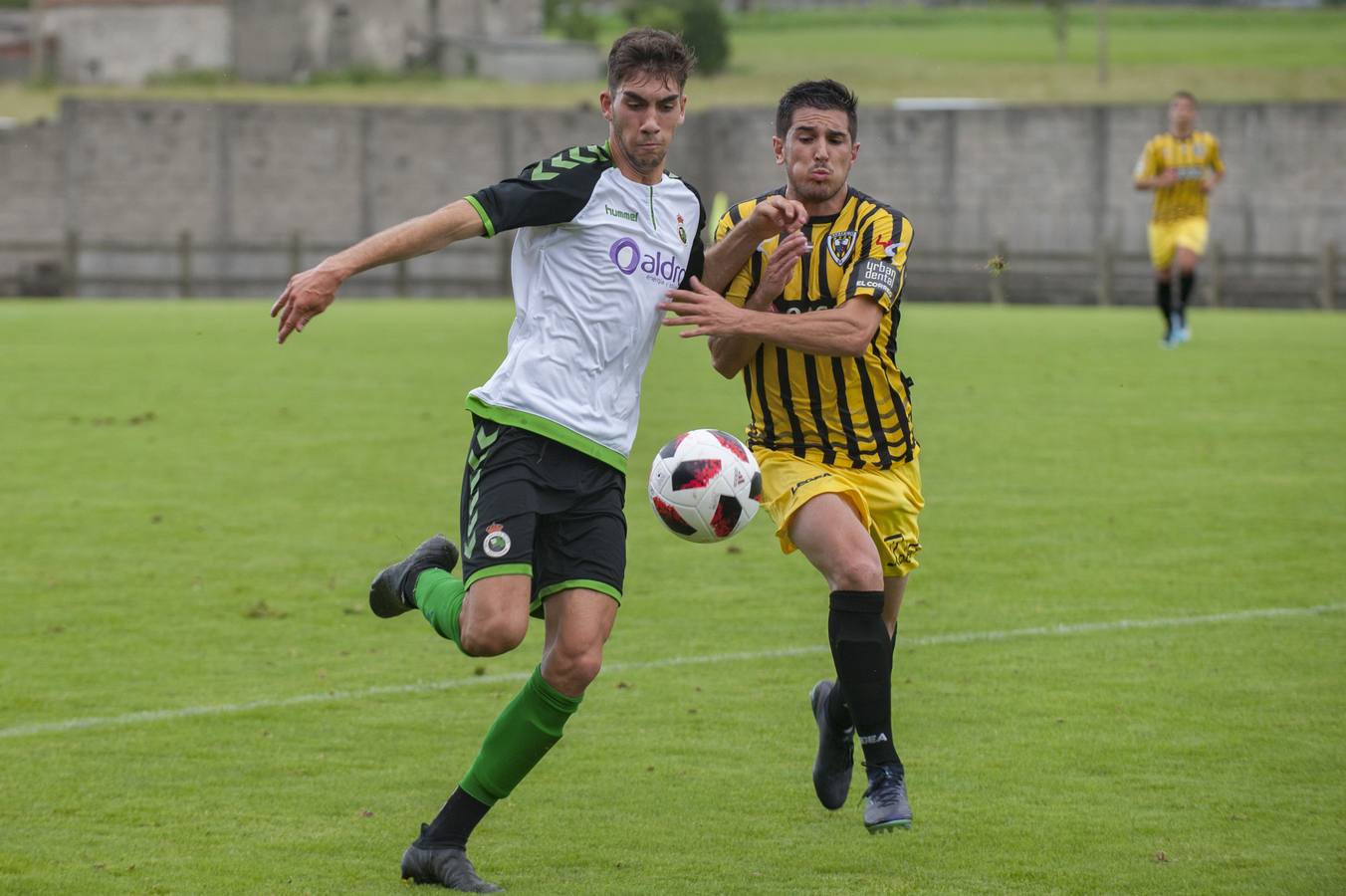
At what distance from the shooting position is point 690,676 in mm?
7723

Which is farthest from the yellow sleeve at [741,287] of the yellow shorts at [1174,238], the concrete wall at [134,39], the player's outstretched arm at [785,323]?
the concrete wall at [134,39]

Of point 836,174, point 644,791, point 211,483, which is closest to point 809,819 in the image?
point 644,791

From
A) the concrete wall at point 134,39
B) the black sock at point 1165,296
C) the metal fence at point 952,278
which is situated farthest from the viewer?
the concrete wall at point 134,39

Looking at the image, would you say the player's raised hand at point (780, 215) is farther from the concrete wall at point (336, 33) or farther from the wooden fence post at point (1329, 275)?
the concrete wall at point (336, 33)

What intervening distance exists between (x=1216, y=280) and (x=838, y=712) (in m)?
29.6

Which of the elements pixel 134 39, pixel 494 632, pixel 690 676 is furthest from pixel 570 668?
pixel 134 39

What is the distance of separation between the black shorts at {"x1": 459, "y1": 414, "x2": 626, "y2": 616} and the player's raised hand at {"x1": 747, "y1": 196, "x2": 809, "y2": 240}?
89 cm

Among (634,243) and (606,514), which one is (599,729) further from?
(634,243)

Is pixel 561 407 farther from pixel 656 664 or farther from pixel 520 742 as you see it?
pixel 656 664

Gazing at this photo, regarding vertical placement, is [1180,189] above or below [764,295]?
above

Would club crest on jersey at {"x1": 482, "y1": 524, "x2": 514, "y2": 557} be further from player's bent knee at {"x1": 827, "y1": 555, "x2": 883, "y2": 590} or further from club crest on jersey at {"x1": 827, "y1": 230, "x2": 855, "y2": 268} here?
club crest on jersey at {"x1": 827, "y1": 230, "x2": 855, "y2": 268}

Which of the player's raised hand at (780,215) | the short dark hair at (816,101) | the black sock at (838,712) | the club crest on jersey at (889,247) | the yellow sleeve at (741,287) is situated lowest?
the black sock at (838,712)

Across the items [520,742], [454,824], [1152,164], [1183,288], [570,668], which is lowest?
[454,824]

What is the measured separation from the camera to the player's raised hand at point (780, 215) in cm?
553
